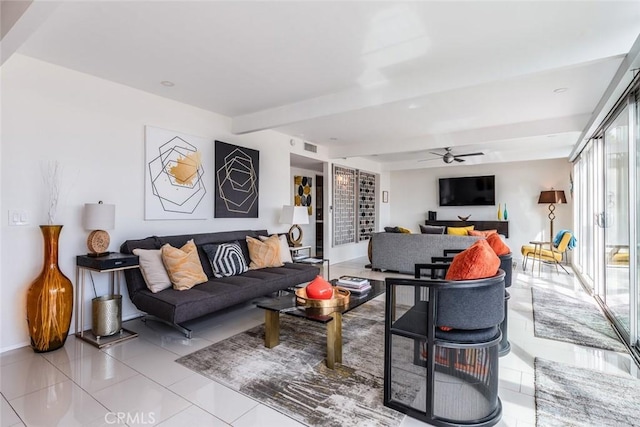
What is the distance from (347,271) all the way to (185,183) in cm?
343

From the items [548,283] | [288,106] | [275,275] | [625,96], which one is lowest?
[548,283]

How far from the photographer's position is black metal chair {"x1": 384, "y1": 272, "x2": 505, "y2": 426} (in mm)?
1696

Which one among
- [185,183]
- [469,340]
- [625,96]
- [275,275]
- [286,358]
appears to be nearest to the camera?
[469,340]

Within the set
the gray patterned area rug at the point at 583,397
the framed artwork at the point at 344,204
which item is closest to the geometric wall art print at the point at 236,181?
the framed artwork at the point at 344,204

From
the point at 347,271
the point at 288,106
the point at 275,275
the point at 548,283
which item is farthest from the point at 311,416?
the point at 548,283

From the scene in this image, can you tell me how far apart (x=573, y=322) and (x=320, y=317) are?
9.30 ft

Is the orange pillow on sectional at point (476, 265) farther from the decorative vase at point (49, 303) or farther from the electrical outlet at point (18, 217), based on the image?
the electrical outlet at point (18, 217)

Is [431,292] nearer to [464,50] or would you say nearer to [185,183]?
[464,50]

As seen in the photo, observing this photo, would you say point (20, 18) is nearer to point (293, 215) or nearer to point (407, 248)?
point (293, 215)

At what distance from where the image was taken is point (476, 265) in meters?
1.75

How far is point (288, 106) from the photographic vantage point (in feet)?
13.2

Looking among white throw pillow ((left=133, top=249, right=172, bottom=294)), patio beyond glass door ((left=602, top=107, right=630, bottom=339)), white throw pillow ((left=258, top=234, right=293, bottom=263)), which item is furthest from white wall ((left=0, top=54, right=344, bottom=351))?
patio beyond glass door ((left=602, top=107, right=630, bottom=339))

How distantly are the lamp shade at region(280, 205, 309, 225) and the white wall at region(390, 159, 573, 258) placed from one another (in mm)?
5182

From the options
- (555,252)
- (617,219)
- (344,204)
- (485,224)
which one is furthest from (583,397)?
(485,224)
